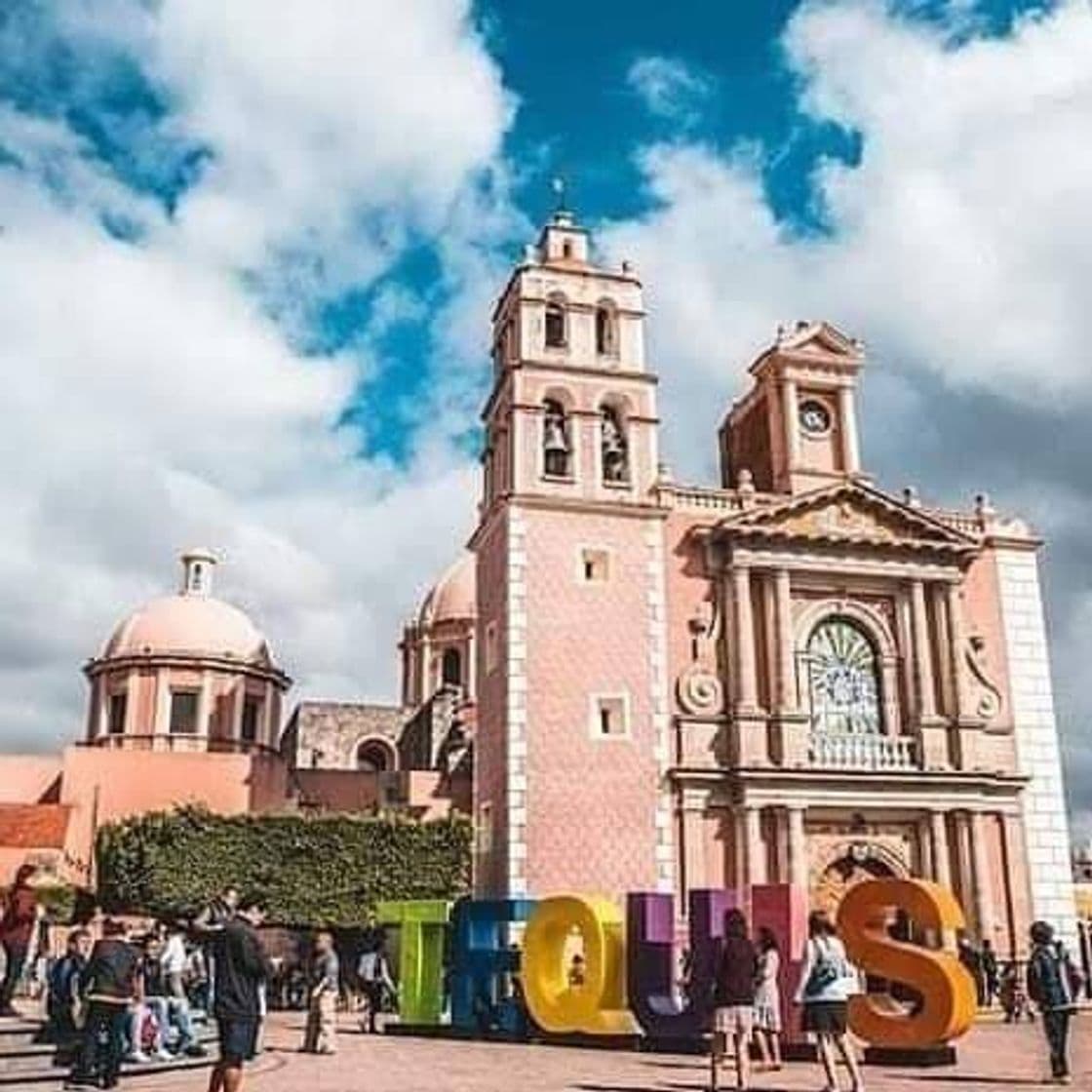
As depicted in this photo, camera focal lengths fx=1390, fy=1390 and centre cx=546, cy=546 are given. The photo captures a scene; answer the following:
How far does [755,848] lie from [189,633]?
1019 inches

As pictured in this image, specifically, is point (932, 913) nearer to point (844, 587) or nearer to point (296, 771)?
point (844, 587)

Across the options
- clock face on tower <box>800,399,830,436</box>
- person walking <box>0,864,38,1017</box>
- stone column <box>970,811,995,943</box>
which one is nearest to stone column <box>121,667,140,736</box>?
clock face on tower <box>800,399,830,436</box>

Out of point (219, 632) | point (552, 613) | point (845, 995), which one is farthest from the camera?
point (219, 632)

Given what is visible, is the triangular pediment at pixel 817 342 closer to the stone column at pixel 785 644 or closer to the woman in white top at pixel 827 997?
the stone column at pixel 785 644

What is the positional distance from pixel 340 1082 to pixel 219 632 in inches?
1382

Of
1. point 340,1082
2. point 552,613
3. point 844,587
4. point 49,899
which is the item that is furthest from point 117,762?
point 340,1082

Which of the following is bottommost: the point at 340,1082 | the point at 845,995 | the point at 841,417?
the point at 340,1082

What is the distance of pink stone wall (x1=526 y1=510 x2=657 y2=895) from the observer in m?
25.0

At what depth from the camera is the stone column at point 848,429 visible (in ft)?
97.2

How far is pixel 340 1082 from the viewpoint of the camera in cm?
1291

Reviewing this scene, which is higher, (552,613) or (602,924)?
(552,613)

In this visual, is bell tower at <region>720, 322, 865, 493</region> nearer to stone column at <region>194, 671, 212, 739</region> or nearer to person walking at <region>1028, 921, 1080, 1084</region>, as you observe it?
person walking at <region>1028, 921, 1080, 1084</region>

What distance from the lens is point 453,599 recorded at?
1971 inches

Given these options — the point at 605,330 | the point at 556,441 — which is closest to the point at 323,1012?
the point at 556,441
